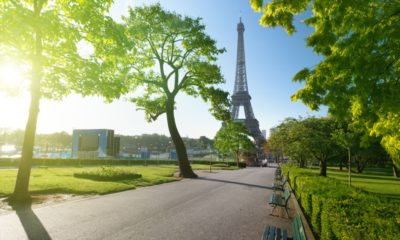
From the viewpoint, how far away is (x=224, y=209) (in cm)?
1170

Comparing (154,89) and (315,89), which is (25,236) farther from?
(154,89)

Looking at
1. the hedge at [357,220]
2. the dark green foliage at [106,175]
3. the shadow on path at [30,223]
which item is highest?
the hedge at [357,220]

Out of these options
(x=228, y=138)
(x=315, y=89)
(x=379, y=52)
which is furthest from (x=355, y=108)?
(x=228, y=138)

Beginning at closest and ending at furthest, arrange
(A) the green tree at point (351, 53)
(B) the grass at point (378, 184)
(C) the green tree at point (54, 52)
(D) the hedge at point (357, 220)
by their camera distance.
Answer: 1. (D) the hedge at point (357, 220)
2. (A) the green tree at point (351, 53)
3. (C) the green tree at point (54, 52)
4. (B) the grass at point (378, 184)

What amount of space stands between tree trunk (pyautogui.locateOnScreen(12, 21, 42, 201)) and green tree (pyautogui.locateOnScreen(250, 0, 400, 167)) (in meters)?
9.20

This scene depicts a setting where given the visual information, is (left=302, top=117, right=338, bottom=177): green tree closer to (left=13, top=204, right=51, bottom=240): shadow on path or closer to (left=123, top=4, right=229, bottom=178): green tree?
(left=123, top=4, right=229, bottom=178): green tree

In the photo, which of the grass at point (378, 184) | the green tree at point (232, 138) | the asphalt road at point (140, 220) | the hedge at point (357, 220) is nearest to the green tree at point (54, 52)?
the asphalt road at point (140, 220)

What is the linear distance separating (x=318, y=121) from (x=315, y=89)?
1302 inches

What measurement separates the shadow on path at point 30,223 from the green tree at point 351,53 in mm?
7179

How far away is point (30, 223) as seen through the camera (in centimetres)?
848

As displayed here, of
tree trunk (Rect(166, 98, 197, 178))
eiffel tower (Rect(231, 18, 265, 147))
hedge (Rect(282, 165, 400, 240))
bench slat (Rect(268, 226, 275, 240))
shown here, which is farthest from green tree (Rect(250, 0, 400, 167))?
eiffel tower (Rect(231, 18, 265, 147))

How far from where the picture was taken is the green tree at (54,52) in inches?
437

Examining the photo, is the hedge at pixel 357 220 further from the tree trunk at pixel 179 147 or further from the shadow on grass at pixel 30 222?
the tree trunk at pixel 179 147

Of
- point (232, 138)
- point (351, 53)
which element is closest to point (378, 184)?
point (351, 53)
